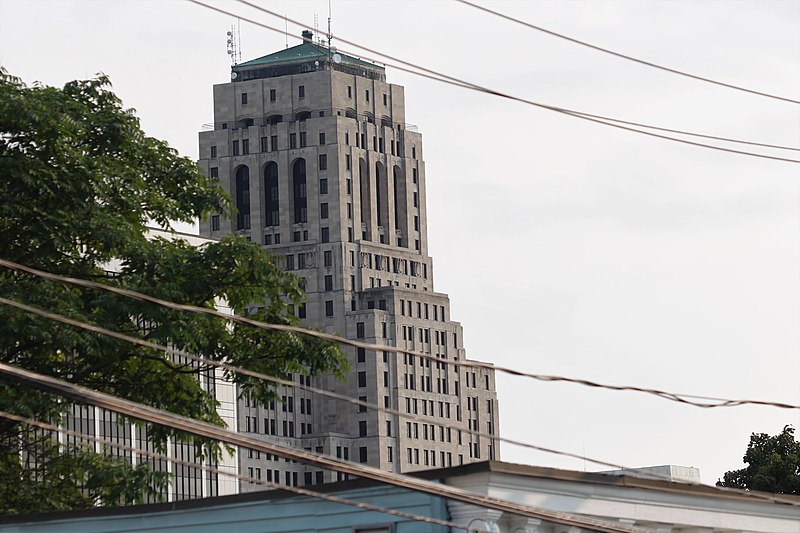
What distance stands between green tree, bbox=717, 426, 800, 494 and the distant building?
1884 inches

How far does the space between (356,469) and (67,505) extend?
74.0 ft

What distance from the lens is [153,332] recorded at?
39.6 metres

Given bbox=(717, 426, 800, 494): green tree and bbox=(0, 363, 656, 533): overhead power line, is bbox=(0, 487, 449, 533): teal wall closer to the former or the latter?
bbox=(0, 363, 656, 533): overhead power line

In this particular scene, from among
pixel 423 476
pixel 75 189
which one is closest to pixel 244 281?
pixel 75 189

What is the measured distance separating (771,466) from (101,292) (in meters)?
42.4

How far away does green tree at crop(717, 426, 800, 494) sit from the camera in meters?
75.8

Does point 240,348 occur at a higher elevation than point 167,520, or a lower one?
higher

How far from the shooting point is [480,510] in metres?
24.0

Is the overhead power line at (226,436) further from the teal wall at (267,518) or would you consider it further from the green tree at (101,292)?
the green tree at (101,292)

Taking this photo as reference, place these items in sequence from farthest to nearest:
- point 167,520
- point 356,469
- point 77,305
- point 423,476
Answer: point 77,305 < point 167,520 < point 423,476 < point 356,469

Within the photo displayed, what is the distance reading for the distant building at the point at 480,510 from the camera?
2442cm

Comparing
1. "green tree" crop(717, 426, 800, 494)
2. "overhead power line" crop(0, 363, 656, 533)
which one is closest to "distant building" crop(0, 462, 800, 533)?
"overhead power line" crop(0, 363, 656, 533)

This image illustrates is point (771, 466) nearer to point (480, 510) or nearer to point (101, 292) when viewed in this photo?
point (101, 292)

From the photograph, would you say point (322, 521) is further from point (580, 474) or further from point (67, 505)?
point (67, 505)
